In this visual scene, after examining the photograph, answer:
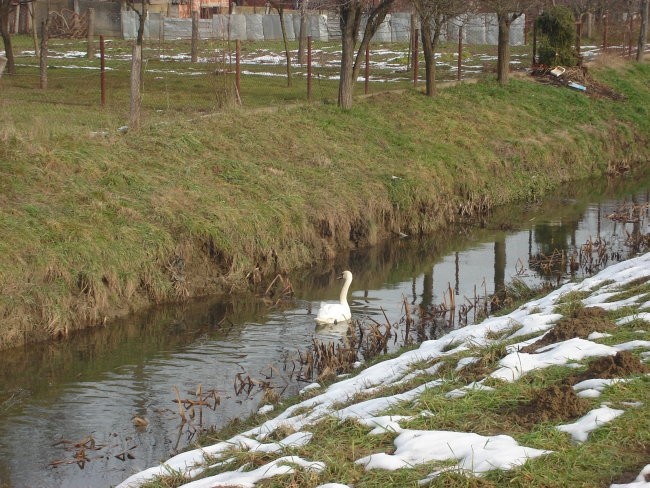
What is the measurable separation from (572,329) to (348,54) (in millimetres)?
17220

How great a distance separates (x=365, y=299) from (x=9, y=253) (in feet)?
18.5

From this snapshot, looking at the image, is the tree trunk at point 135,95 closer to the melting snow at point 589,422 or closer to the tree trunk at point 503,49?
the melting snow at point 589,422

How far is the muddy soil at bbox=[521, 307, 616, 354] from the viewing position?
30.9ft

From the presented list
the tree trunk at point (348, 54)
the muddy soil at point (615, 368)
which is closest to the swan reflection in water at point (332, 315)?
the muddy soil at point (615, 368)

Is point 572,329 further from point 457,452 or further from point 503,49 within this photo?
point 503,49

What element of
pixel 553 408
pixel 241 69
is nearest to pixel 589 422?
pixel 553 408

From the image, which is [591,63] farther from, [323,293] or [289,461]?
[289,461]

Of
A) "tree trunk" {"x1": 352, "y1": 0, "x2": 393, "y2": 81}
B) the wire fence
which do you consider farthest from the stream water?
the wire fence

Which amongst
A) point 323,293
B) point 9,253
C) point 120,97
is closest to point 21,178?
point 9,253

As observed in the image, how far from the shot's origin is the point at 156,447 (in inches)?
391

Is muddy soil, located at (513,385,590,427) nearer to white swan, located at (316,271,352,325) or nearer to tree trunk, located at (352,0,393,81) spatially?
white swan, located at (316,271,352,325)

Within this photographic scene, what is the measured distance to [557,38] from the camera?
35.2 metres

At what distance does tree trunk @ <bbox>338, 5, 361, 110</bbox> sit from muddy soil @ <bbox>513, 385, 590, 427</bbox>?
18570mm

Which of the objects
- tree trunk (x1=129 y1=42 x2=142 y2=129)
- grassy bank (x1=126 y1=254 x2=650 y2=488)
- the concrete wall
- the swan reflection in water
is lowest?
the swan reflection in water
